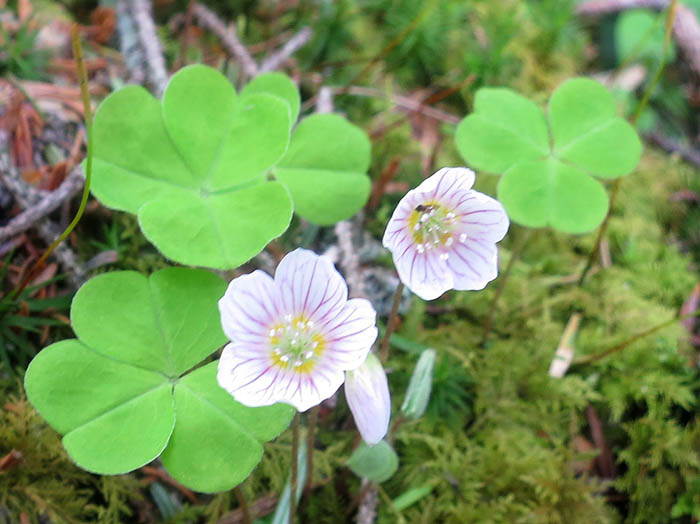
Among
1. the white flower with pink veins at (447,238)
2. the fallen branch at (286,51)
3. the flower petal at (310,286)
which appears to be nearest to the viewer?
the flower petal at (310,286)

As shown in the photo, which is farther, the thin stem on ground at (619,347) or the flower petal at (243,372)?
the thin stem on ground at (619,347)

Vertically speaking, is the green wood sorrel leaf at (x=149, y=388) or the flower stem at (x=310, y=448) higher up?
the green wood sorrel leaf at (x=149, y=388)

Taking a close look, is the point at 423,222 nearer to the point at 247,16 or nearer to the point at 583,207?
the point at 583,207

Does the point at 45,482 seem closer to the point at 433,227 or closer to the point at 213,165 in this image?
the point at 213,165

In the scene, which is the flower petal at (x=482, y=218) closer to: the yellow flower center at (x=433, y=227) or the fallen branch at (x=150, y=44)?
the yellow flower center at (x=433, y=227)

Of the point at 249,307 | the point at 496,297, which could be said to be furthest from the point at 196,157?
the point at 496,297

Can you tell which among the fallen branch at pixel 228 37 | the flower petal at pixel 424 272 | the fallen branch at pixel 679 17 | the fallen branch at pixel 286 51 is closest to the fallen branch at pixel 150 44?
the fallen branch at pixel 228 37

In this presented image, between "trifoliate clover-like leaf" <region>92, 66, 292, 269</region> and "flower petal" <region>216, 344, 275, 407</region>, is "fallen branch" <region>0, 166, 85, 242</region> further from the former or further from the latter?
"flower petal" <region>216, 344, 275, 407</region>
